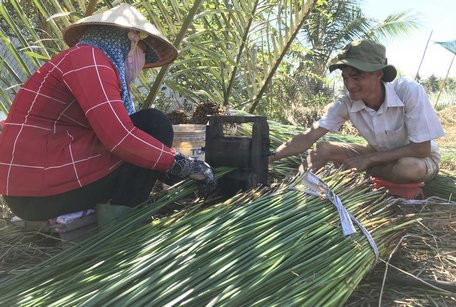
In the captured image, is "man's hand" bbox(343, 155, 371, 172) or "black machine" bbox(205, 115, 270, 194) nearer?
"black machine" bbox(205, 115, 270, 194)

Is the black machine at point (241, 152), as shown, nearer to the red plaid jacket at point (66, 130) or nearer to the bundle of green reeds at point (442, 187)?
the red plaid jacket at point (66, 130)

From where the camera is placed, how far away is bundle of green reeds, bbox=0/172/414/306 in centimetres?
116

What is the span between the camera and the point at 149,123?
75.0 inches

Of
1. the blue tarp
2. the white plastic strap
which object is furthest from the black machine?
the blue tarp

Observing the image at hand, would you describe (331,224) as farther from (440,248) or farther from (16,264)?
(16,264)

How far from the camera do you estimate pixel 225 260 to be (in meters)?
1.26

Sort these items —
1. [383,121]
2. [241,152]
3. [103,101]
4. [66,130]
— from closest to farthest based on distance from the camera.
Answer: [103,101] → [66,130] → [241,152] → [383,121]

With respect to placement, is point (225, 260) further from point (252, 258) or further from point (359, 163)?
point (359, 163)

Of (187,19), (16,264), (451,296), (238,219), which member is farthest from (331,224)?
(187,19)

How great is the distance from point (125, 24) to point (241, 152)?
0.73m

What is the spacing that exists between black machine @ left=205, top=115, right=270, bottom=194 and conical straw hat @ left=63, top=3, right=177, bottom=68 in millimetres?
429

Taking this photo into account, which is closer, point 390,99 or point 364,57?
point 364,57

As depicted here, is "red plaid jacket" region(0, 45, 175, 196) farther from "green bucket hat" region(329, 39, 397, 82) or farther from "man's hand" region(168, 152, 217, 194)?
"green bucket hat" region(329, 39, 397, 82)

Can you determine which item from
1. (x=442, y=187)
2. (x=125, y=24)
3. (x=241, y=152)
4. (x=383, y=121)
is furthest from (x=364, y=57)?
(x=125, y=24)
